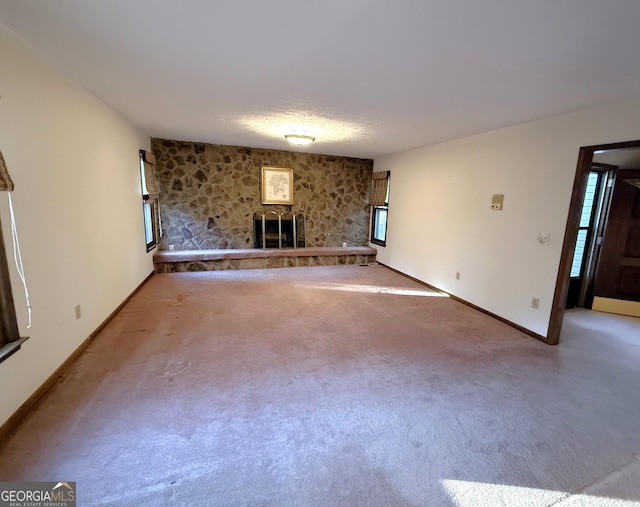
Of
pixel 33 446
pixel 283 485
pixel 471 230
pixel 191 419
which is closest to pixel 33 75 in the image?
pixel 33 446

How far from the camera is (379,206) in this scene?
20.8 ft

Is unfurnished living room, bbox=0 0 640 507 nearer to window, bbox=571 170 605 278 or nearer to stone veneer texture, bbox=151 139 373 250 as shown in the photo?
window, bbox=571 170 605 278

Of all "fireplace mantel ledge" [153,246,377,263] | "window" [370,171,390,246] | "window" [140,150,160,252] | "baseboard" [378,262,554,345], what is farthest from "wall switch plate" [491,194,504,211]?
"window" [140,150,160,252]

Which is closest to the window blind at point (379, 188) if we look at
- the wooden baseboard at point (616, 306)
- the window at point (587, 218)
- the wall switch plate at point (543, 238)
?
the window at point (587, 218)

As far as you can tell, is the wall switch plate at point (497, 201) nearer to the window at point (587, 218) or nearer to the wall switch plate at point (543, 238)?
the wall switch plate at point (543, 238)

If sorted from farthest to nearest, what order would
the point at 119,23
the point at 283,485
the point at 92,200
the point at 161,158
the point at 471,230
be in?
the point at 161,158, the point at 471,230, the point at 92,200, the point at 119,23, the point at 283,485

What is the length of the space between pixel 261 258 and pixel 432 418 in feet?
14.0

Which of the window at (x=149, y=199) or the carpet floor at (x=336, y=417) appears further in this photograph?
the window at (x=149, y=199)

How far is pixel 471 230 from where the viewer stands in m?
3.92

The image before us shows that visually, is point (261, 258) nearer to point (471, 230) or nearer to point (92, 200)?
point (92, 200)

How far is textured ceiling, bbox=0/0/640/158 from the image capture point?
1.39 m

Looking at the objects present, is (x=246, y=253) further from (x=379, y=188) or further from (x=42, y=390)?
(x=42, y=390)

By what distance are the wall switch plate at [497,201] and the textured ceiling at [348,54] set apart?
0.82 m

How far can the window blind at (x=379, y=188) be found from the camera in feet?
19.6
